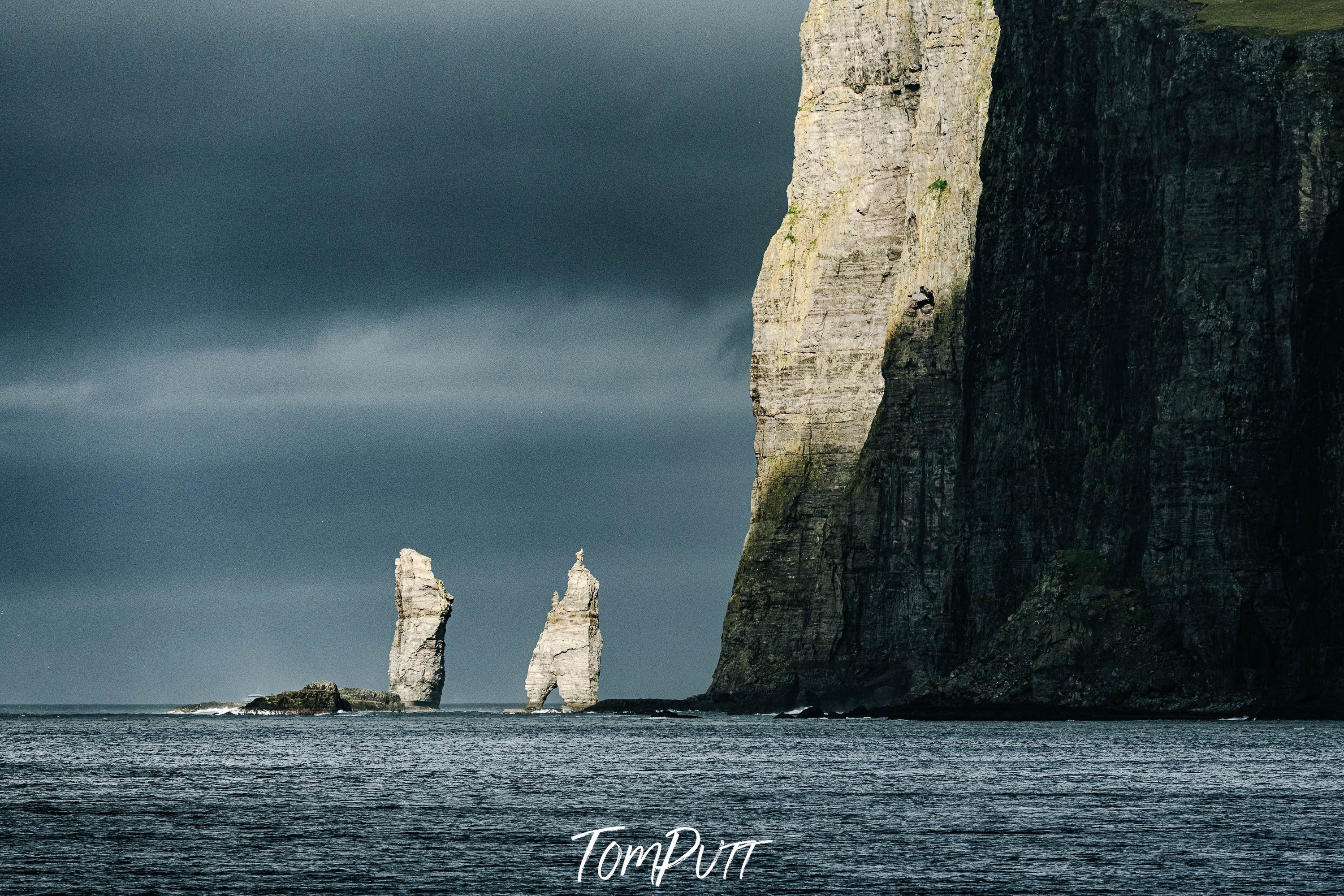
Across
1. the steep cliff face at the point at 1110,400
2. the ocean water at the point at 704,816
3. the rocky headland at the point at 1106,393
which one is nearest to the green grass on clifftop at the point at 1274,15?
the rocky headland at the point at 1106,393

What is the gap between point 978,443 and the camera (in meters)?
168

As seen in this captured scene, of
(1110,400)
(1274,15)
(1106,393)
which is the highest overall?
(1274,15)

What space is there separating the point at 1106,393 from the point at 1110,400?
89 cm

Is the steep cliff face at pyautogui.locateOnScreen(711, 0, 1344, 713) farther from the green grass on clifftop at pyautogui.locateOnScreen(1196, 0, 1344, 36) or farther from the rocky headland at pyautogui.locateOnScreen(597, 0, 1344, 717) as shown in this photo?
the green grass on clifftop at pyautogui.locateOnScreen(1196, 0, 1344, 36)

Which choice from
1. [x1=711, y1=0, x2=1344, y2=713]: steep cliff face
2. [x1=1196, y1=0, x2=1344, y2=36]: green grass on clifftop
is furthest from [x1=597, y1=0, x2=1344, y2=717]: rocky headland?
[x1=1196, y1=0, x2=1344, y2=36]: green grass on clifftop

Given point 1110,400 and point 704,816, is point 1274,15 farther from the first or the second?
point 704,816

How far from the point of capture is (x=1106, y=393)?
6260 inches

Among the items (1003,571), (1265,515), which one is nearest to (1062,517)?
(1003,571)

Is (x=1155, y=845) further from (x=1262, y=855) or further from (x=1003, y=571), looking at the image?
(x=1003, y=571)

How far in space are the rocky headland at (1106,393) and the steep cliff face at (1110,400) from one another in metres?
0.24

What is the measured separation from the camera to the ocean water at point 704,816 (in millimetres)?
43219

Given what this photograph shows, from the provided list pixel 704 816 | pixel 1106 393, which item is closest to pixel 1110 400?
pixel 1106 393

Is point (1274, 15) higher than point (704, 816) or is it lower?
higher

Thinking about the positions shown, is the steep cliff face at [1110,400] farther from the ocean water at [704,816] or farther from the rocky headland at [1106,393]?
the ocean water at [704,816]
